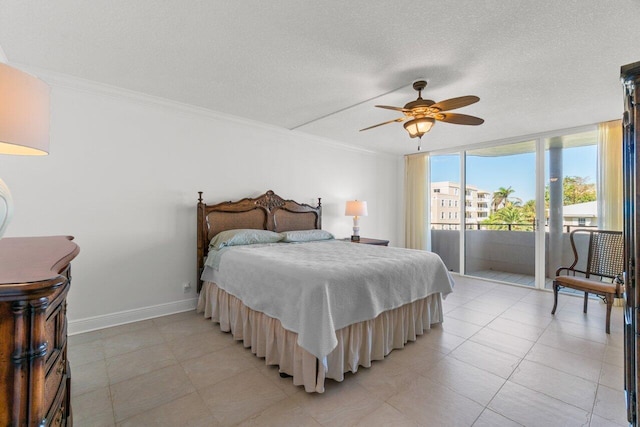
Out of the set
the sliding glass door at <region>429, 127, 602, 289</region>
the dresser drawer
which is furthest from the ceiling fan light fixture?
the sliding glass door at <region>429, 127, 602, 289</region>

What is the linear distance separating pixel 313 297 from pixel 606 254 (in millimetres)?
3862

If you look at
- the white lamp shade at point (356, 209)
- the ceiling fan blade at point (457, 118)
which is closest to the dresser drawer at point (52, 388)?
the ceiling fan blade at point (457, 118)

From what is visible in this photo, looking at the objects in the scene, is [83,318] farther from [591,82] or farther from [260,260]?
[591,82]

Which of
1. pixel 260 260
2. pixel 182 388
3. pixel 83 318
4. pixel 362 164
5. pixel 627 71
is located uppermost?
pixel 362 164

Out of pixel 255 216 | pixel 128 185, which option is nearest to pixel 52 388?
pixel 128 185

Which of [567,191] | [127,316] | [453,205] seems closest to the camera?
[127,316]

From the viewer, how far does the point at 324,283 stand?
1.94 m

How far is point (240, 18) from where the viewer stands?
74.7 inches

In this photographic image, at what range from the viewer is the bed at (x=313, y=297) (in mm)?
1938

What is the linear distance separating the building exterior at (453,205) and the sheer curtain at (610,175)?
4.92 feet

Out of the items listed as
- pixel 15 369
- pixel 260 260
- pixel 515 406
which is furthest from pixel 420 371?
pixel 15 369

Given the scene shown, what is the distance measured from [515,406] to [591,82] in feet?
9.88

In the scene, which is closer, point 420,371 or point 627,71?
point 627,71

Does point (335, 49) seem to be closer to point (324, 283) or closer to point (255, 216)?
point (324, 283)
